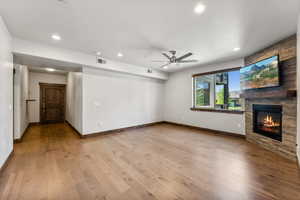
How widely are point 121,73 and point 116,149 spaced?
3.08 metres

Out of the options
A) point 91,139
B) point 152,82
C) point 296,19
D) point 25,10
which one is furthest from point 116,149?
point 296,19

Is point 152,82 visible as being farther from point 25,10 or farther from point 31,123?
point 31,123

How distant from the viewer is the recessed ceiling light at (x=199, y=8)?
1948mm

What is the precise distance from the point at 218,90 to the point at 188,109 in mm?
1519

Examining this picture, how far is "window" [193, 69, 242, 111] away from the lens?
15.6 feet

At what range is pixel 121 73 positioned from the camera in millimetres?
5266

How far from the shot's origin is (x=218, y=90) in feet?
18.1

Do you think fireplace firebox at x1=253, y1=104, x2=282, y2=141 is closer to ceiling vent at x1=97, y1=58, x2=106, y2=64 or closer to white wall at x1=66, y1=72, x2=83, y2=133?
ceiling vent at x1=97, y1=58, x2=106, y2=64

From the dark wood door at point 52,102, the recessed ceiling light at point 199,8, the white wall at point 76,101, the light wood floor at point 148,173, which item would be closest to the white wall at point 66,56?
the white wall at point 76,101

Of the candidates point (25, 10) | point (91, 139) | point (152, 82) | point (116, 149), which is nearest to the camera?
point (25, 10)

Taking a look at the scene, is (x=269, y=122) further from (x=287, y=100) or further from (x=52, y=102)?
(x=52, y=102)

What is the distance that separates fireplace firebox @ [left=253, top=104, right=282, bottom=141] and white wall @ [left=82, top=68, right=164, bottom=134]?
4.18 metres

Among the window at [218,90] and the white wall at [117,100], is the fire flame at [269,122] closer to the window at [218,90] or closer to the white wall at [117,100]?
the window at [218,90]

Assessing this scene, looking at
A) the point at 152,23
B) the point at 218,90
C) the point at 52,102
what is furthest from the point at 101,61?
the point at 218,90
